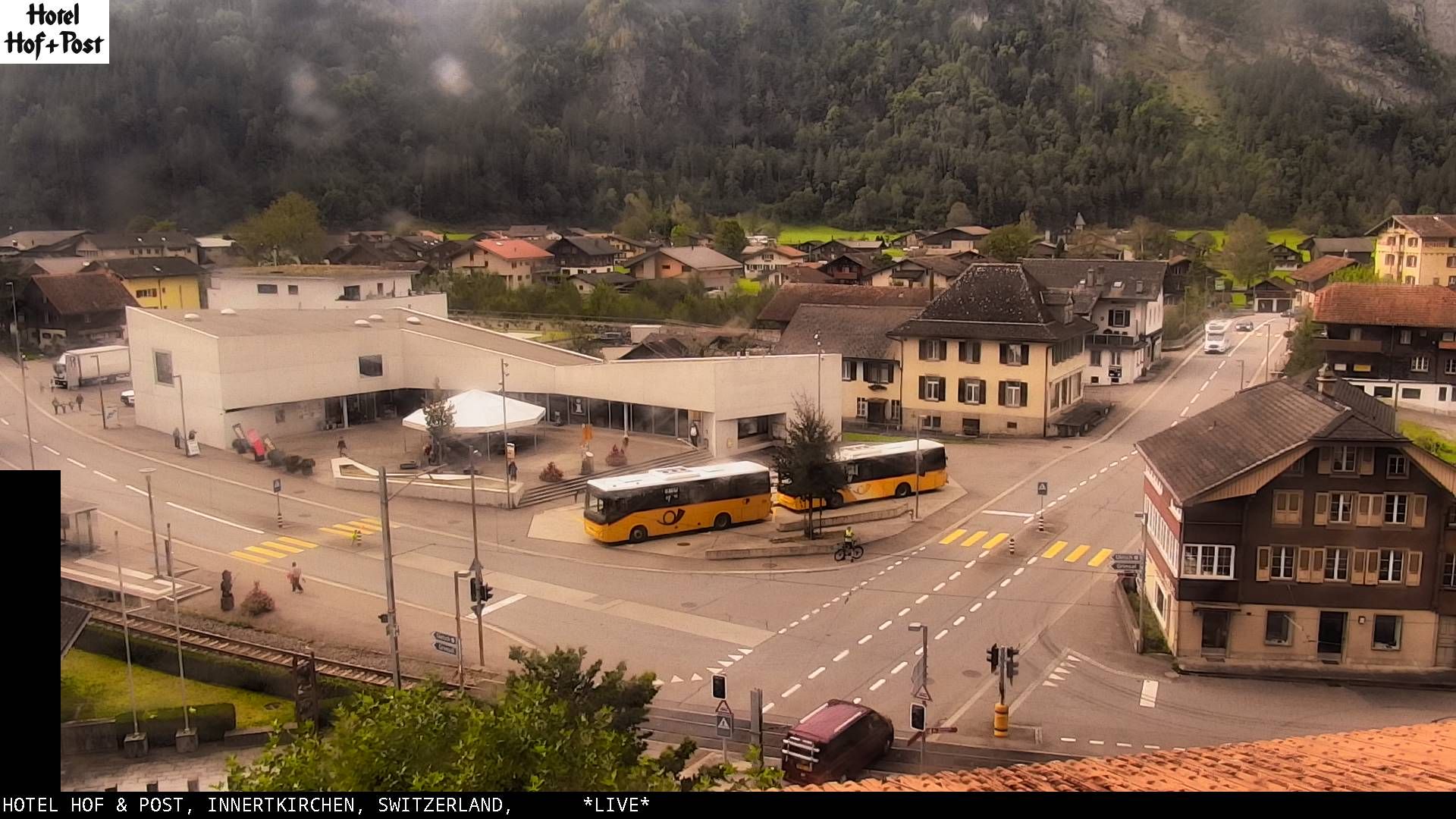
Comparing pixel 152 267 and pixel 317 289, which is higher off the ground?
pixel 152 267

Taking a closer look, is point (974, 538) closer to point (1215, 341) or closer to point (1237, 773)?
point (1237, 773)

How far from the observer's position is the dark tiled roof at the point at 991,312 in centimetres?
3844

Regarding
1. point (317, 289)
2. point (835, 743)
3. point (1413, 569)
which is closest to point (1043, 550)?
point (1413, 569)

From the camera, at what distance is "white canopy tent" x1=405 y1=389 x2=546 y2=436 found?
106ft

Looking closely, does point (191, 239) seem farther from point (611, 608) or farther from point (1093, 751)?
point (1093, 751)

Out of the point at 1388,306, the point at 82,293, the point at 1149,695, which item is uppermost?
the point at 82,293

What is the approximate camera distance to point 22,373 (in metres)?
39.6

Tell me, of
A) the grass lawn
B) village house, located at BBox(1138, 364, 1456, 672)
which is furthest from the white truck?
village house, located at BBox(1138, 364, 1456, 672)

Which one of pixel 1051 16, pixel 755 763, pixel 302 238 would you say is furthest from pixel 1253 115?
pixel 755 763

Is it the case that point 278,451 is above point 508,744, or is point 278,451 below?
below

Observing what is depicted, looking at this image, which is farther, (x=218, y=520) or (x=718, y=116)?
(x=718, y=116)

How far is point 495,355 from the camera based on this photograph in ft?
121

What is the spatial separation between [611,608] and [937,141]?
139273 millimetres

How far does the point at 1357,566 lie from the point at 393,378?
2898 centimetres
